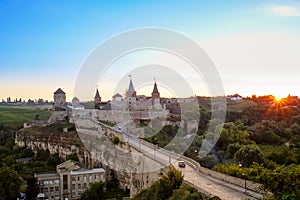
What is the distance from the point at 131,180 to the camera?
25344 mm

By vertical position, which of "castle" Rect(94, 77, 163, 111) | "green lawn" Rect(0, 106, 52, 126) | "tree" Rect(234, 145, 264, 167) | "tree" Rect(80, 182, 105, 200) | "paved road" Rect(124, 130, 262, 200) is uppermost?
"castle" Rect(94, 77, 163, 111)

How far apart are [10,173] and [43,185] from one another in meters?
3.09

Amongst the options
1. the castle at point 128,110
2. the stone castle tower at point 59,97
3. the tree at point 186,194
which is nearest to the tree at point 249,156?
the tree at point 186,194

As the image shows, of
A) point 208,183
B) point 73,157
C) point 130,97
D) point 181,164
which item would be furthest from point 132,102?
point 208,183

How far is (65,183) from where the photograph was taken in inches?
1086

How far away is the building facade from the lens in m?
27.0

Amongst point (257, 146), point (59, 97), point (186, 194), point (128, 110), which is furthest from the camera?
point (59, 97)

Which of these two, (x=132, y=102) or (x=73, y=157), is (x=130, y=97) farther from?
(x=73, y=157)

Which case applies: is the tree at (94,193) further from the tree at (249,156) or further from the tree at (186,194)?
the tree at (186,194)

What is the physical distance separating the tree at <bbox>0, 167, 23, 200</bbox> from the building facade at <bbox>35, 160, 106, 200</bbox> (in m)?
2.16

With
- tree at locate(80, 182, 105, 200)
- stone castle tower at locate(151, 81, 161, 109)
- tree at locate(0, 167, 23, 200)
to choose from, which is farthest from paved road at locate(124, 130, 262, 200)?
stone castle tower at locate(151, 81, 161, 109)

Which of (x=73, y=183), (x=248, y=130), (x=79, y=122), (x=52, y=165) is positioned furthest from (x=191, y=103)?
(x=73, y=183)

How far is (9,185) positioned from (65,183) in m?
4.56

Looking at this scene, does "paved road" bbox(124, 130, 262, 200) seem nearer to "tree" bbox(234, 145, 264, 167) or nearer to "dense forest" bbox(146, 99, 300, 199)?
"dense forest" bbox(146, 99, 300, 199)
